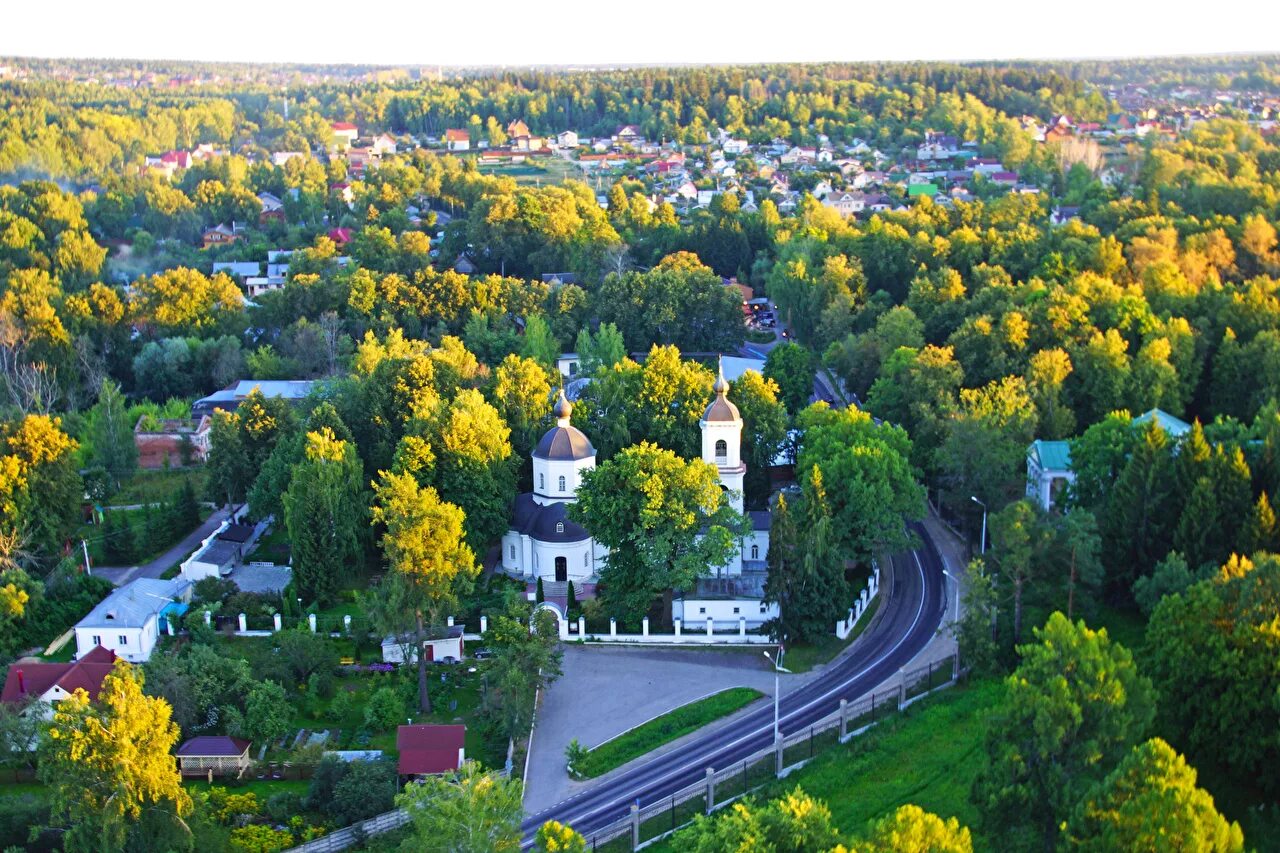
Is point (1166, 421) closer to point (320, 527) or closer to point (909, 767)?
point (909, 767)

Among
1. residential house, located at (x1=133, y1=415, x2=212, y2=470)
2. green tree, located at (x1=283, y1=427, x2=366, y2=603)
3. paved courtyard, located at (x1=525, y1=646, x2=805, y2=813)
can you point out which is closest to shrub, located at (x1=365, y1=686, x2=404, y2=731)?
paved courtyard, located at (x1=525, y1=646, x2=805, y2=813)

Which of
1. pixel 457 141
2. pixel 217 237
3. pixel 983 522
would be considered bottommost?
pixel 983 522

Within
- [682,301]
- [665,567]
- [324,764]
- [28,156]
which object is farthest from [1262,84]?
[324,764]

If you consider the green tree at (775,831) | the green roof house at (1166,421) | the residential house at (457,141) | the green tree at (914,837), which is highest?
the residential house at (457,141)

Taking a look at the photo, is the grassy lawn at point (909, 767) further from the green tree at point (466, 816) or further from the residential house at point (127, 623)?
the residential house at point (127, 623)

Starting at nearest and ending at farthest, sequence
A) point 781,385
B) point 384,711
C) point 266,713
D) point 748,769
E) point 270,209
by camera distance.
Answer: point 748,769
point 266,713
point 384,711
point 781,385
point 270,209

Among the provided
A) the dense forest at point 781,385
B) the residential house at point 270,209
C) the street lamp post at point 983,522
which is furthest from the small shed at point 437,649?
the residential house at point 270,209

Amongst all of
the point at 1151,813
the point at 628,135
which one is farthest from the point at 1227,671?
the point at 628,135
